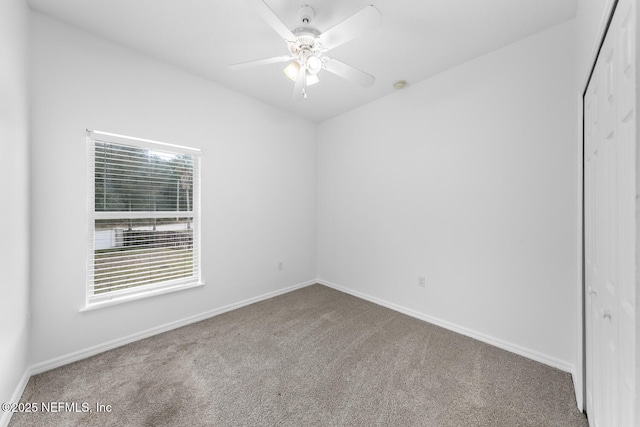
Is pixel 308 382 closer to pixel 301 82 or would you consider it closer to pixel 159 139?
pixel 301 82

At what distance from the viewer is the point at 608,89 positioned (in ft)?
3.51

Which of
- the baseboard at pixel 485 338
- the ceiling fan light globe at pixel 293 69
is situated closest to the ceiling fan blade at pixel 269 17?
the ceiling fan light globe at pixel 293 69

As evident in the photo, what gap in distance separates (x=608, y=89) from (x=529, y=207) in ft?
4.09

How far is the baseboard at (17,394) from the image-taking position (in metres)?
1.39

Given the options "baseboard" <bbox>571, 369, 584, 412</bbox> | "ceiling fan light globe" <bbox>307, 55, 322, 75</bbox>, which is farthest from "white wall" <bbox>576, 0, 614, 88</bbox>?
"baseboard" <bbox>571, 369, 584, 412</bbox>

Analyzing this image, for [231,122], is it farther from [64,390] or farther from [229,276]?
[64,390]

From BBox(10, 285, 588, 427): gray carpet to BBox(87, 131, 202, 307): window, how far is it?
584mm

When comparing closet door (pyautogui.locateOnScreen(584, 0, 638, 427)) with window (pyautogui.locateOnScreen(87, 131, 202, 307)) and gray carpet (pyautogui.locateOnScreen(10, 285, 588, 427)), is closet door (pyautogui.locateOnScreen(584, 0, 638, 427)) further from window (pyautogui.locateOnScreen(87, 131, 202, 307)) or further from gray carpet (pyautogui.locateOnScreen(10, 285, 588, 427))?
window (pyautogui.locateOnScreen(87, 131, 202, 307))

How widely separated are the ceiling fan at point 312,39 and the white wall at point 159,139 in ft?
3.67

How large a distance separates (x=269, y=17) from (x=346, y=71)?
71 centimetres

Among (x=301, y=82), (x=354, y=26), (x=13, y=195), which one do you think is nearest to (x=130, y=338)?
(x=13, y=195)

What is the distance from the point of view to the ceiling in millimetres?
1771

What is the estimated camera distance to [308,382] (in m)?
1.79

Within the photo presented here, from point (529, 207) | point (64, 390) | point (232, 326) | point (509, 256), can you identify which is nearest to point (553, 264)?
point (509, 256)
